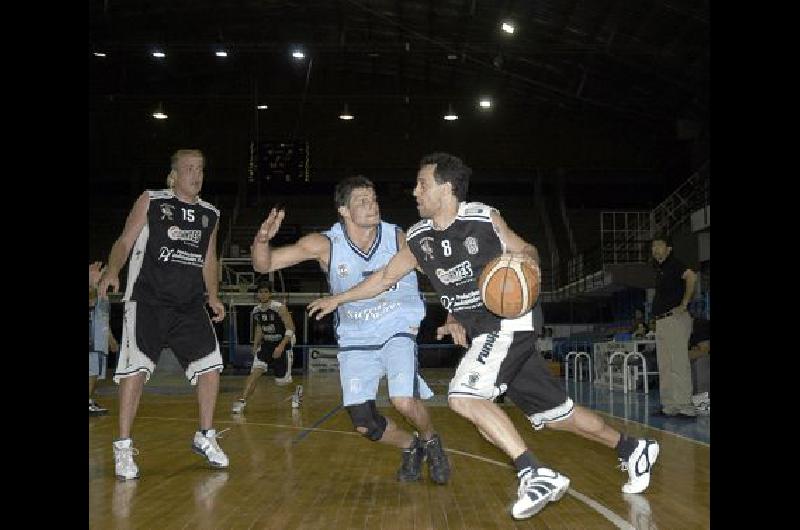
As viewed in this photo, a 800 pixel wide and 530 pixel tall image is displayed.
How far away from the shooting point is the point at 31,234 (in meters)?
2.23

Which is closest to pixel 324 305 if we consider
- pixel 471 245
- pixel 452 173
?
pixel 471 245

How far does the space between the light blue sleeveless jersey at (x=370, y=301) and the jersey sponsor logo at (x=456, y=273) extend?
0.60 metres

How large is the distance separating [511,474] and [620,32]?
17.8m

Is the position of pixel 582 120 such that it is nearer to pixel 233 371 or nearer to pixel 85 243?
pixel 233 371

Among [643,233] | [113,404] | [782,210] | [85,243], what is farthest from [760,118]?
[643,233]

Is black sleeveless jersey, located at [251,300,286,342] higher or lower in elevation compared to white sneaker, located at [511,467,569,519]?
higher

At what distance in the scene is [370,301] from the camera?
214 inches

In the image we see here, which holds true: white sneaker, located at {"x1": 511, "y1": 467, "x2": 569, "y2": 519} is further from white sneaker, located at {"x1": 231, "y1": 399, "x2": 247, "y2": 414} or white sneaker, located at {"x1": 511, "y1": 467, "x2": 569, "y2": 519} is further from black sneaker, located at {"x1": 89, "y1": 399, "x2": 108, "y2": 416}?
black sneaker, located at {"x1": 89, "y1": 399, "x2": 108, "y2": 416}

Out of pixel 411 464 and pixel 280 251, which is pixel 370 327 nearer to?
pixel 280 251

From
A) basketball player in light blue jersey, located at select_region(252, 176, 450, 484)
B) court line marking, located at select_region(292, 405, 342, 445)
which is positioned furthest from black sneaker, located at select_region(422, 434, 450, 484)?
court line marking, located at select_region(292, 405, 342, 445)

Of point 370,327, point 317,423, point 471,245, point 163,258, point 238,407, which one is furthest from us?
point 238,407

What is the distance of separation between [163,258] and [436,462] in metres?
2.29

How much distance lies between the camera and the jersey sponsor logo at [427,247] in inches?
184

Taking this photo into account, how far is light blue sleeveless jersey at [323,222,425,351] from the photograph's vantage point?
5344 millimetres
